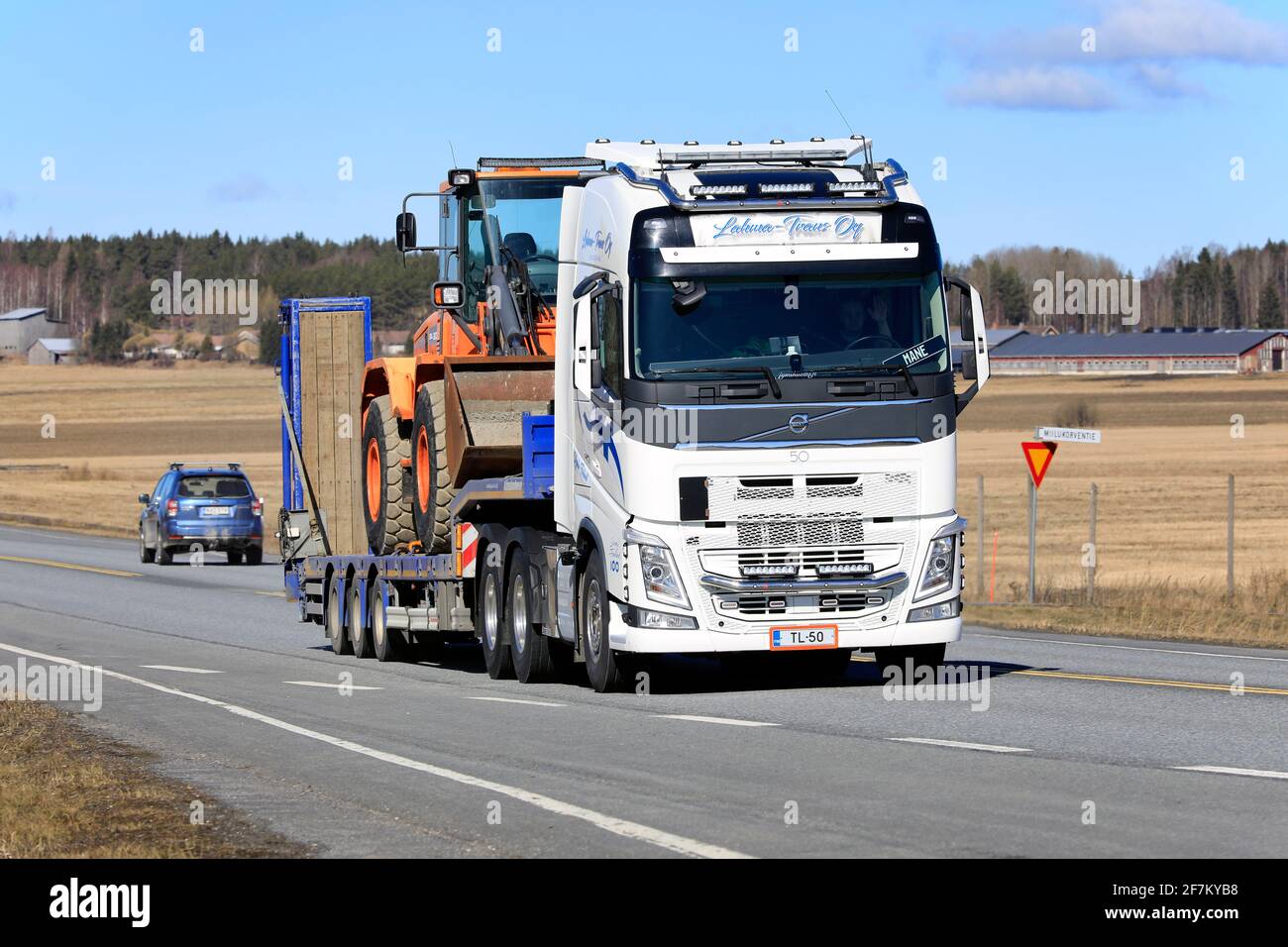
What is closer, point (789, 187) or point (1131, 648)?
point (789, 187)

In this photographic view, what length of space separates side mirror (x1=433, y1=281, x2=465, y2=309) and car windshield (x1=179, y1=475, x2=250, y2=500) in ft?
71.4

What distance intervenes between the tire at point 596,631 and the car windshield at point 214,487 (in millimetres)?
25163

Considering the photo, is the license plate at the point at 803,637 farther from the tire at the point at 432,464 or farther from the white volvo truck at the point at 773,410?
the tire at the point at 432,464

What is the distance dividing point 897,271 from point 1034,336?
173671 millimetres

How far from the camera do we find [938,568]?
15.4m

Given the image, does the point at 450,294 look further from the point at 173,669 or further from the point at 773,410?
the point at 773,410

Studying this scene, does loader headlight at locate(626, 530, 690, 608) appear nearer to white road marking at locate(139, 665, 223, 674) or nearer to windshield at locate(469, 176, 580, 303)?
windshield at locate(469, 176, 580, 303)

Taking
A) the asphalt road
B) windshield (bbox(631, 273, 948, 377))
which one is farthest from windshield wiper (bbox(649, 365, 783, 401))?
the asphalt road

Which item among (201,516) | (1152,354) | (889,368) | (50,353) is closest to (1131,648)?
(889,368)

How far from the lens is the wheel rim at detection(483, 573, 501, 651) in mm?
18297

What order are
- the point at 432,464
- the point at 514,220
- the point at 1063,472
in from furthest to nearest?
1. the point at 1063,472
2. the point at 514,220
3. the point at 432,464

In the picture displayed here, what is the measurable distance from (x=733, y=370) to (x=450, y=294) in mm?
5198

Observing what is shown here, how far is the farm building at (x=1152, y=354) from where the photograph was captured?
546ft
